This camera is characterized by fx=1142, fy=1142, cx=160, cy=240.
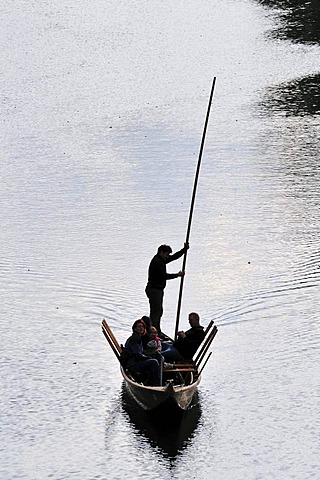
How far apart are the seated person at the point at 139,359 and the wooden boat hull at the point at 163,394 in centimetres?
25

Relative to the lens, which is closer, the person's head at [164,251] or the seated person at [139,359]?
the seated person at [139,359]

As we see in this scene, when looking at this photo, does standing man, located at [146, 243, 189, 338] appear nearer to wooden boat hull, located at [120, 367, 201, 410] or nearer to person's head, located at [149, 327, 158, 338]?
person's head, located at [149, 327, 158, 338]

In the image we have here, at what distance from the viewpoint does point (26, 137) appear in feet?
145

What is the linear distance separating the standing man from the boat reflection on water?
2208 millimetres

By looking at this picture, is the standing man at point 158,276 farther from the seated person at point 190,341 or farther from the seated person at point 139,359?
the seated person at point 139,359

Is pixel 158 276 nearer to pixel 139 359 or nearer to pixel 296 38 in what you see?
pixel 139 359

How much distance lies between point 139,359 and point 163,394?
1.12 m

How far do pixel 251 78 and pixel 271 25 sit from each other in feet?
31.9

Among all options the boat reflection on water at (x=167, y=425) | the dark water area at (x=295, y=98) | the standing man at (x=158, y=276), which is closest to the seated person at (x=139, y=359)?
the boat reflection on water at (x=167, y=425)

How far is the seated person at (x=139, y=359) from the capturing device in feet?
62.6

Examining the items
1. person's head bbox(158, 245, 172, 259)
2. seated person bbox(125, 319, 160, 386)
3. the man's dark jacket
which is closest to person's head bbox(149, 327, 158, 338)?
seated person bbox(125, 319, 160, 386)

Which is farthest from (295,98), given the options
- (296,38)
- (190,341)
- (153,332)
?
(153,332)

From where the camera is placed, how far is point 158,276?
21.3 metres

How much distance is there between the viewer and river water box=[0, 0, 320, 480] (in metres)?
18.8
